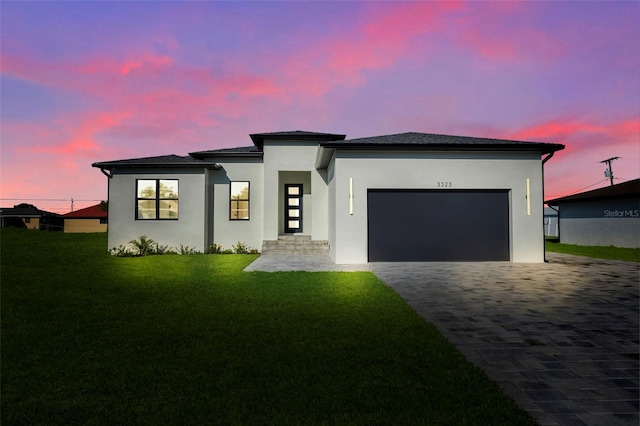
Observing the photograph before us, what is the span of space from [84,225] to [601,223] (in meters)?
55.0

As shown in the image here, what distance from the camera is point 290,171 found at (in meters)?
16.0

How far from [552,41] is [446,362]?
461 inches

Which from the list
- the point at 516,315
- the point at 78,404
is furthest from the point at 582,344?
the point at 78,404

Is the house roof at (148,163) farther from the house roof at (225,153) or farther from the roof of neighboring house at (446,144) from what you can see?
the roof of neighboring house at (446,144)

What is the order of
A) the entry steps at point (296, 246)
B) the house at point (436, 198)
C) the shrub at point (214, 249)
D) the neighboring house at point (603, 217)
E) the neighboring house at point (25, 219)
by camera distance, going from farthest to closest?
the neighboring house at point (25, 219)
the neighboring house at point (603, 217)
the shrub at point (214, 249)
the entry steps at point (296, 246)
the house at point (436, 198)

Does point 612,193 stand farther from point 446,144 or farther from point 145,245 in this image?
point 145,245

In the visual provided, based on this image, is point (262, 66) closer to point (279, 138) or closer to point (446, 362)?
point (279, 138)

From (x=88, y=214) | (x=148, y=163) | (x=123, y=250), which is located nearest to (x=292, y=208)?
(x=148, y=163)

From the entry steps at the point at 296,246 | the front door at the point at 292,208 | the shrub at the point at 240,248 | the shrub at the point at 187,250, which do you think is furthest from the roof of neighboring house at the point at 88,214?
the entry steps at the point at 296,246

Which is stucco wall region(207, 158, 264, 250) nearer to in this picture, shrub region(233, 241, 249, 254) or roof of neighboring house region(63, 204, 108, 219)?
shrub region(233, 241, 249, 254)

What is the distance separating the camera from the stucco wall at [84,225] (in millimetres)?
46844

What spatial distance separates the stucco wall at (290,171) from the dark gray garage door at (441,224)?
174 inches

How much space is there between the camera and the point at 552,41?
1088 centimetres

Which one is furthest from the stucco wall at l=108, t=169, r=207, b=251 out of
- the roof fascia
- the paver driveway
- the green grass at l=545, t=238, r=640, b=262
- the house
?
the green grass at l=545, t=238, r=640, b=262
